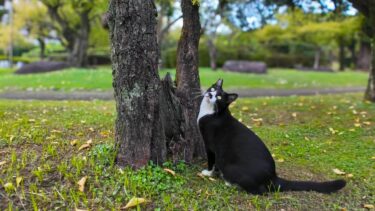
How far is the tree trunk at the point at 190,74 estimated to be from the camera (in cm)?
554

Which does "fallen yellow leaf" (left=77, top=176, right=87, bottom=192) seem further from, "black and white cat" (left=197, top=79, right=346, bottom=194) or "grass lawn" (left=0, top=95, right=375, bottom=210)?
"black and white cat" (left=197, top=79, right=346, bottom=194)

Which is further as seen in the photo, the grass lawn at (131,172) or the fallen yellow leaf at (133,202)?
the grass lawn at (131,172)

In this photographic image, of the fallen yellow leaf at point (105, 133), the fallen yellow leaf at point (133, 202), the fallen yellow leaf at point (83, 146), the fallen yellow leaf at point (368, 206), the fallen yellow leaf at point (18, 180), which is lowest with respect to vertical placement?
the fallen yellow leaf at point (368, 206)

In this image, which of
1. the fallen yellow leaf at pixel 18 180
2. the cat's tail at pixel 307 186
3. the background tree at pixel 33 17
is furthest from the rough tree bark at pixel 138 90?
the background tree at pixel 33 17

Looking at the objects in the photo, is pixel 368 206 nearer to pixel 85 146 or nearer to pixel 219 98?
pixel 219 98

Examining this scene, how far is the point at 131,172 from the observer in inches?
184

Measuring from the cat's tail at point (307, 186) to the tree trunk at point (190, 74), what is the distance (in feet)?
4.21

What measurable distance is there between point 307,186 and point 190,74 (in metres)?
2.11

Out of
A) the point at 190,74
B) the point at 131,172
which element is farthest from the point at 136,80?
the point at 190,74

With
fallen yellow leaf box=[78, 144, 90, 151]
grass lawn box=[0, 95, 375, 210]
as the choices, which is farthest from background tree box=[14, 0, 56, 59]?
fallen yellow leaf box=[78, 144, 90, 151]

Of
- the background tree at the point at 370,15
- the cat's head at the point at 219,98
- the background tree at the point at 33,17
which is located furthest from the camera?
the background tree at the point at 33,17

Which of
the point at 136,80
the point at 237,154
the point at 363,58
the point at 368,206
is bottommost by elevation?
the point at 368,206

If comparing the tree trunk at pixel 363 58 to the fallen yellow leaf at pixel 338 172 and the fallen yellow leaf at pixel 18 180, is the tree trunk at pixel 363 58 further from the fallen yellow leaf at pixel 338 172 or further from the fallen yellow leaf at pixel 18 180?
the fallen yellow leaf at pixel 18 180

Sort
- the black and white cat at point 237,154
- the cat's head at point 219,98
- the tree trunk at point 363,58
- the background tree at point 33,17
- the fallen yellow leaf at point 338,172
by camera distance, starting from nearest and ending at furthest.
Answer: the black and white cat at point 237,154 < the cat's head at point 219,98 < the fallen yellow leaf at point 338,172 < the background tree at point 33,17 < the tree trunk at point 363,58
